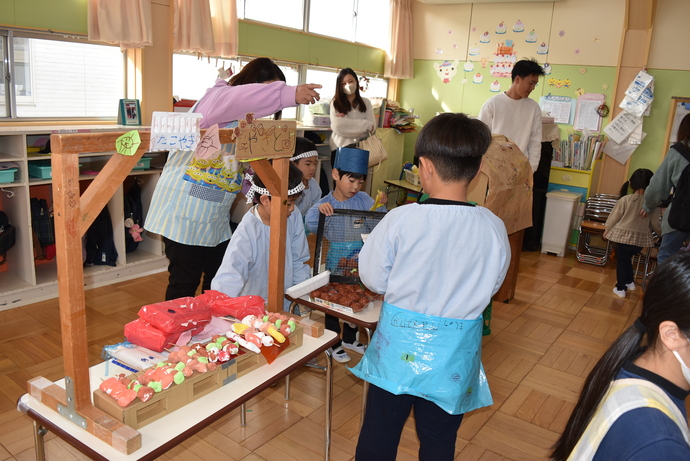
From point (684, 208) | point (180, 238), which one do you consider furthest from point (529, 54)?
point (180, 238)

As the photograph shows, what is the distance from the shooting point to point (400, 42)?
6.36 meters

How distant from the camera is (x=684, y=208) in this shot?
313cm

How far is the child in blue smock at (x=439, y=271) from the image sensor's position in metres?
1.31

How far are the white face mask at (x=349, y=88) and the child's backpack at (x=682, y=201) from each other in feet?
7.77

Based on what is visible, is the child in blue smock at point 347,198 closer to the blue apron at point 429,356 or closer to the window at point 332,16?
the blue apron at point 429,356

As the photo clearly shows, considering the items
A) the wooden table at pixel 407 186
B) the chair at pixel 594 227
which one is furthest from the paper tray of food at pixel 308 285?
the chair at pixel 594 227

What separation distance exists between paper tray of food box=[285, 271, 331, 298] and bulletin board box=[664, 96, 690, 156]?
4471 mm

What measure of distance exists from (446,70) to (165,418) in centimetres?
586

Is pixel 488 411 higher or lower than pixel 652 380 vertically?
lower

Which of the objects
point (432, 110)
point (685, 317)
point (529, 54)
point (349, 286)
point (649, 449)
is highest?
point (529, 54)

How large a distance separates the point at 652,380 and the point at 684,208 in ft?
8.63

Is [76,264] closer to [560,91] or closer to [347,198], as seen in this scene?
[347,198]

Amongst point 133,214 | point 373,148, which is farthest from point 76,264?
point 373,148

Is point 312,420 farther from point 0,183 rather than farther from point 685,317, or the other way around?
point 0,183
